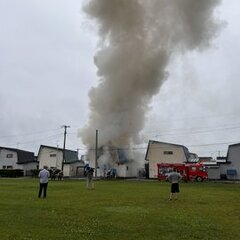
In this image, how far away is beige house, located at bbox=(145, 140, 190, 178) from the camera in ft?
266

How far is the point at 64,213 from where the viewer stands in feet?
54.7

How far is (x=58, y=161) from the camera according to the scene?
95.8m

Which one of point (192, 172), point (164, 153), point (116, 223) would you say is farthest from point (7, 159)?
point (116, 223)

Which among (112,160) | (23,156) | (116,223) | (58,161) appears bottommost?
(116,223)

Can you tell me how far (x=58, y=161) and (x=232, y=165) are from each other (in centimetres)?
3811

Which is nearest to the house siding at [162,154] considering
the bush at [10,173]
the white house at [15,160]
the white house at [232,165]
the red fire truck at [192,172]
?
the white house at [232,165]

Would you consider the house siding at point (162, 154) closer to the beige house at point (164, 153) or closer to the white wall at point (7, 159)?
the beige house at point (164, 153)

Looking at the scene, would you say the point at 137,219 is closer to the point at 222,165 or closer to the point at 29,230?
the point at 29,230

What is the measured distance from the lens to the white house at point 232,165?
247 ft

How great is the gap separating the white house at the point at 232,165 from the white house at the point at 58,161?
32.0 metres

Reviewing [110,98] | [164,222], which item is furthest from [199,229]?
[110,98]

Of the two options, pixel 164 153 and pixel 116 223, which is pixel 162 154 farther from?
pixel 116 223

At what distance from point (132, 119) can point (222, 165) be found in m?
18.0

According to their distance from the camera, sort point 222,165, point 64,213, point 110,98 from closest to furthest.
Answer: point 64,213
point 110,98
point 222,165
